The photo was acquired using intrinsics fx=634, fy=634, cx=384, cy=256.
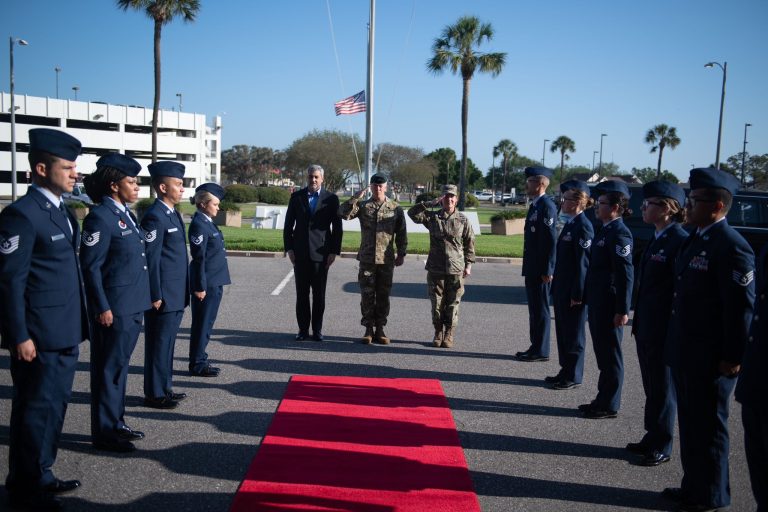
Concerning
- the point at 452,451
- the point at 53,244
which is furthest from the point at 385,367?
the point at 53,244

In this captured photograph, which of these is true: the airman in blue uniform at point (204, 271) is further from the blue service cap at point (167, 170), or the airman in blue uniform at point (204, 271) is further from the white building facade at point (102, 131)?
the white building facade at point (102, 131)

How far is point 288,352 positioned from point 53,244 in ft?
13.6

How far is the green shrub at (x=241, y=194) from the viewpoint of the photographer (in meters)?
46.1

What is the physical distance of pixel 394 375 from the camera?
22.5 ft

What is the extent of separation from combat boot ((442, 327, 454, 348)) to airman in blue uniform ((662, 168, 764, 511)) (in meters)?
4.18

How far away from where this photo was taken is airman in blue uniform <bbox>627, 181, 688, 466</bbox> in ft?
15.5

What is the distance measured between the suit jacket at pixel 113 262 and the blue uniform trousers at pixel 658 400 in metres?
3.89

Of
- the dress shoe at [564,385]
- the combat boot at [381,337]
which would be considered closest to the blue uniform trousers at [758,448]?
the dress shoe at [564,385]

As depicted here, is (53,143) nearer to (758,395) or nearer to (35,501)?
(35,501)

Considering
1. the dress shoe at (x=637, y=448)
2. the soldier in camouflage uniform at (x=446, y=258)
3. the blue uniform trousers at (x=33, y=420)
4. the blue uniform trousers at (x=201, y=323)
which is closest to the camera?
the blue uniform trousers at (x=33, y=420)

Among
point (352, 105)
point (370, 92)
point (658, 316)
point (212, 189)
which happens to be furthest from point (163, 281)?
point (352, 105)

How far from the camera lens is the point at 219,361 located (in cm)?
723

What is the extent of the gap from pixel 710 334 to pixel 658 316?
32.0 inches

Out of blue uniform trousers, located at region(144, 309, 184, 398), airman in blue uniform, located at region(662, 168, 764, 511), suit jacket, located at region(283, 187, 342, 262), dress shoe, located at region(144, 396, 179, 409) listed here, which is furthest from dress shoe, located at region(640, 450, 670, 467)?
suit jacket, located at region(283, 187, 342, 262)
